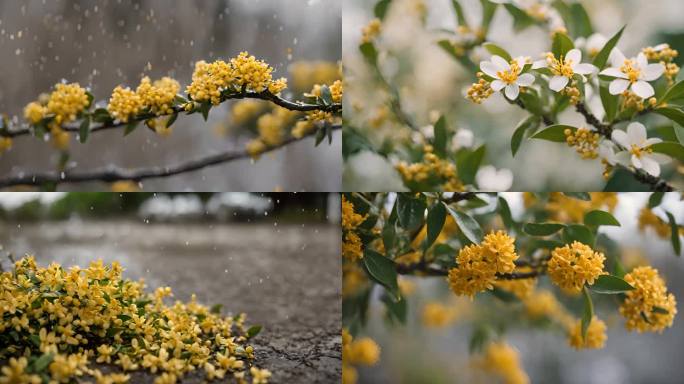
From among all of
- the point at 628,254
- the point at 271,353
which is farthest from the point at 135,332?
the point at 628,254

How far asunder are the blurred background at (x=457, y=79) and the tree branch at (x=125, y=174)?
0.73 feet

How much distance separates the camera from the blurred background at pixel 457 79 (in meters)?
1.08

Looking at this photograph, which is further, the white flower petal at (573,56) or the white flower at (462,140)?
the white flower at (462,140)

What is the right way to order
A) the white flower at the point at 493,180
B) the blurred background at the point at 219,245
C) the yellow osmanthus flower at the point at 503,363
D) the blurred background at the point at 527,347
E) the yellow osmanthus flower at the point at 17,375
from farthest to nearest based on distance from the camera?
the blurred background at the point at 527,347, the yellow osmanthus flower at the point at 503,363, the white flower at the point at 493,180, the blurred background at the point at 219,245, the yellow osmanthus flower at the point at 17,375

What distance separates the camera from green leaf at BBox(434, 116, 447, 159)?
2.90 ft

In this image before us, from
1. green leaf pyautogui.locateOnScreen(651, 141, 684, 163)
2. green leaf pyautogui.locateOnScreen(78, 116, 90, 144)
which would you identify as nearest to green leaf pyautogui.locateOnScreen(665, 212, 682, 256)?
green leaf pyautogui.locateOnScreen(651, 141, 684, 163)

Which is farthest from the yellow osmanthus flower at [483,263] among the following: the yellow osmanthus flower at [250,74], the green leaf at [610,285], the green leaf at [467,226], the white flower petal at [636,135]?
the yellow osmanthus flower at [250,74]

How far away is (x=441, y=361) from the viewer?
5.00 ft

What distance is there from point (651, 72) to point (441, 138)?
0.95 ft

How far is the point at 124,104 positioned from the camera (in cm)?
77

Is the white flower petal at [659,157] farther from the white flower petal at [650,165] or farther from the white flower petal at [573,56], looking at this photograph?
the white flower petal at [573,56]

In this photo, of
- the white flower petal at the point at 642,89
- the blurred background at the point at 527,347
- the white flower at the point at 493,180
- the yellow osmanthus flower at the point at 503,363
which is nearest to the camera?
the white flower petal at the point at 642,89

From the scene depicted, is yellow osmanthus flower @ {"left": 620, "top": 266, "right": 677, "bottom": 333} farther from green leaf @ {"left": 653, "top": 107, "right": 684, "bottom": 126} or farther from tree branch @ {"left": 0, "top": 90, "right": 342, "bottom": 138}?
tree branch @ {"left": 0, "top": 90, "right": 342, "bottom": 138}

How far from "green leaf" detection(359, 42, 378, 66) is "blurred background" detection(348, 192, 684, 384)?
64 centimetres
